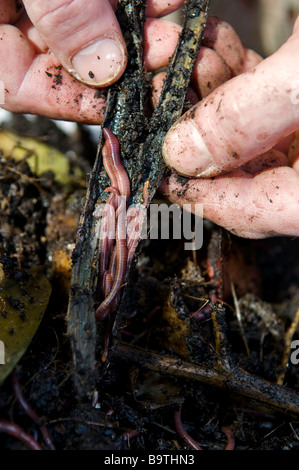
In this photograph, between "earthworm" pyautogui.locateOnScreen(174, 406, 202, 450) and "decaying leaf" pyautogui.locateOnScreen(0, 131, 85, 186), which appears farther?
"decaying leaf" pyautogui.locateOnScreen(0, 131, 85, 186)

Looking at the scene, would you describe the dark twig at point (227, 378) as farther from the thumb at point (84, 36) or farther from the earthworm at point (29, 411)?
the thumb at point (84, 36)

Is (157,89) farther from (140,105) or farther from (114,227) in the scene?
(114,227)

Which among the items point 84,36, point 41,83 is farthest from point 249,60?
point 41,83

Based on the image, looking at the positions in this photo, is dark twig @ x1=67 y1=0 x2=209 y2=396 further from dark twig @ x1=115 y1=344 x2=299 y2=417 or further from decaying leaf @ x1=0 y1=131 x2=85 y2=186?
decaying leaf @ x1=0 y1=131 x2=85 y2=186

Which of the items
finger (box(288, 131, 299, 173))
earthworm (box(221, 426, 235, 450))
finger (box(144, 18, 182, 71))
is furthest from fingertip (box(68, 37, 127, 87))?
earthworm (box(221, 426, 235, 450))

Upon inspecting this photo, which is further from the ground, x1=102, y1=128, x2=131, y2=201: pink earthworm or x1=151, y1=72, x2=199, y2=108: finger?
x1=151, y1=72, x2=199, y2=108: finger

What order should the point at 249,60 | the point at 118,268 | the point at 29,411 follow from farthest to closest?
the point at 249,60 < the point at 118,268 < the point at 29,411
